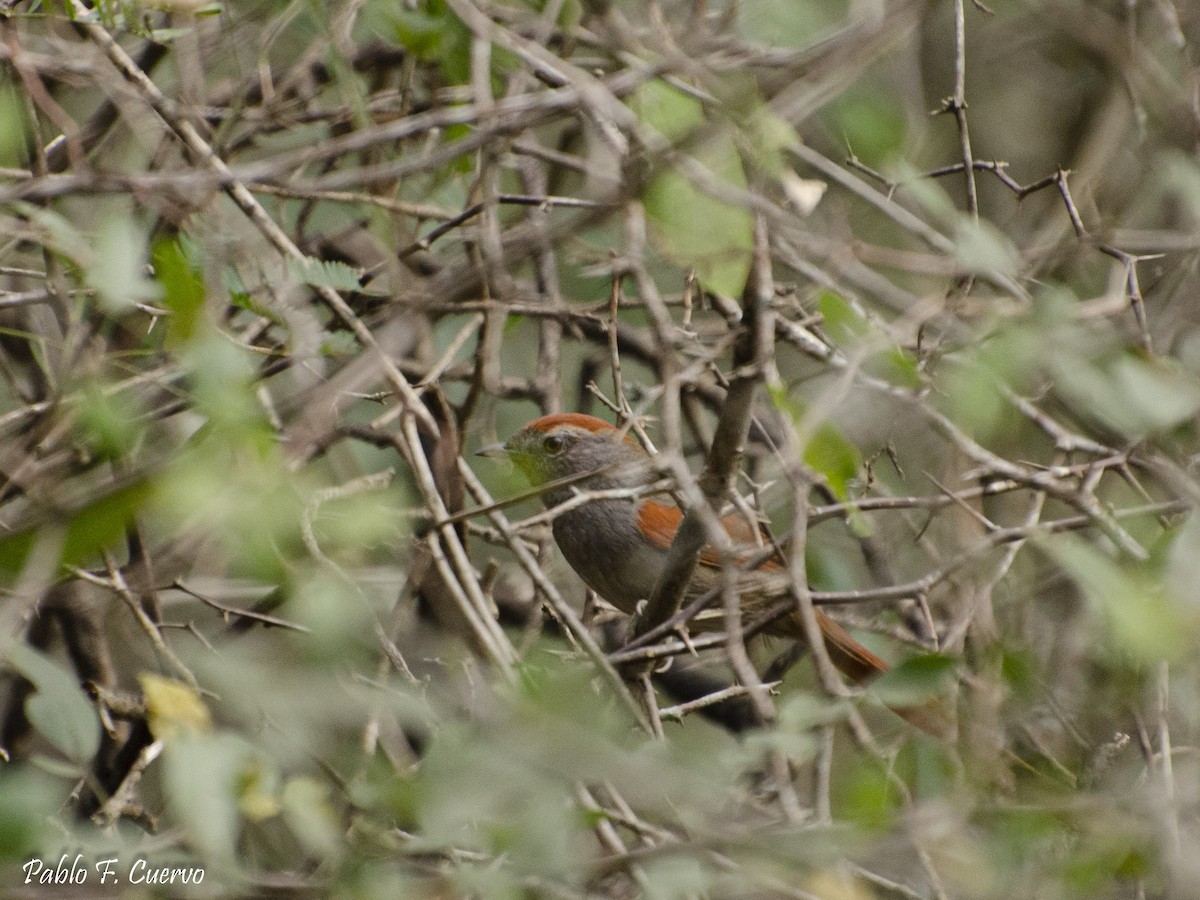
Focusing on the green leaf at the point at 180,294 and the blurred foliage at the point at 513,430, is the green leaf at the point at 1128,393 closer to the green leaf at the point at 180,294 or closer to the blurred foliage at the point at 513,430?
the blurred foliage at the point at 513,430

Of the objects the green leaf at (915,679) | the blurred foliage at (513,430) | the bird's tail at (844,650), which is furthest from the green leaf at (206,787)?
the bird's tail at (844,650)

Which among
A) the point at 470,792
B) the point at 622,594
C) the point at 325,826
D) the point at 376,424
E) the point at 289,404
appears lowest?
the point at 622,594

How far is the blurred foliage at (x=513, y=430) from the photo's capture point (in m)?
2.20

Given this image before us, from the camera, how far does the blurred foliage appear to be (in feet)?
7.22

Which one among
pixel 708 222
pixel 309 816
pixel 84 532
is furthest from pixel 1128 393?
pixel 84 532

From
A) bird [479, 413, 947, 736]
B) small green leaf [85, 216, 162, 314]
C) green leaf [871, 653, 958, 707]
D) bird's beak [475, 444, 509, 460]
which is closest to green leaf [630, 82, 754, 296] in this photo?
green leaf [871, 653, 958, 707]

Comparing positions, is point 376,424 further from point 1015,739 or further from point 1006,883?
point 1006,883

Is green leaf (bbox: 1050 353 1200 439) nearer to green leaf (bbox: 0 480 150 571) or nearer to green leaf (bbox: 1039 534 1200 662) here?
green leaf (bbox: 1039 534 1200 662)

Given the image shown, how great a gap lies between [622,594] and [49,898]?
2996 millimetres

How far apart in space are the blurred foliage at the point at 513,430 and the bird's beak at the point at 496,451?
182 millimetres

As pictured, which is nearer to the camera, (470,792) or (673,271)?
(470,792)

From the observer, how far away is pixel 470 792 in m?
2.13

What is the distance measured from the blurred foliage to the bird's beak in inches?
7.2

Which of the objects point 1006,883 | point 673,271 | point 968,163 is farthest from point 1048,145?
point 1006,883
